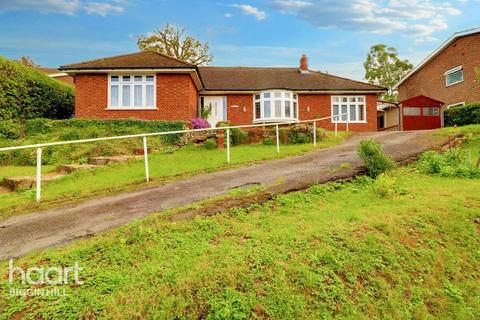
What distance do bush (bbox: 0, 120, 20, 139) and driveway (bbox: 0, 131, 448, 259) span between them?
34.3 feet

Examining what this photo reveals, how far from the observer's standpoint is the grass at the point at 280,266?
3098mm

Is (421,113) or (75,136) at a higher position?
(421,113)

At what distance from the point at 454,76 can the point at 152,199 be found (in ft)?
82.5

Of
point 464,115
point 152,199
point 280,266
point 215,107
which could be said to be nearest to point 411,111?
point 464,115

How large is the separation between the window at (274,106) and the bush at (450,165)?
1292cm

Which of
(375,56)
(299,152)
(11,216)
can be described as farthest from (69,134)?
(375,56)

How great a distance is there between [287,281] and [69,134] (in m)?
13.3

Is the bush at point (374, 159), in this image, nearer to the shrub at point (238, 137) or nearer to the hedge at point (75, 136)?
the shrub at point (238, 137)

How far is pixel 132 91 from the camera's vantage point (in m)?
16.9

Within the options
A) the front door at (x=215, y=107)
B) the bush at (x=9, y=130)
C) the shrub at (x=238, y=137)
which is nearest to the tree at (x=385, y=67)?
the front door at (x=215, y=107)

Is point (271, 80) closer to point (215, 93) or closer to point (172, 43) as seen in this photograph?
point (215, 93)

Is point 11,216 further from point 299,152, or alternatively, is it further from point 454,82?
point 454,82

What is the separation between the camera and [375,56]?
50125 mm

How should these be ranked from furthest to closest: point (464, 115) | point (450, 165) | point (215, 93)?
1. point (215, 93)
2. point (464, 115)
3. point (450, 165)
